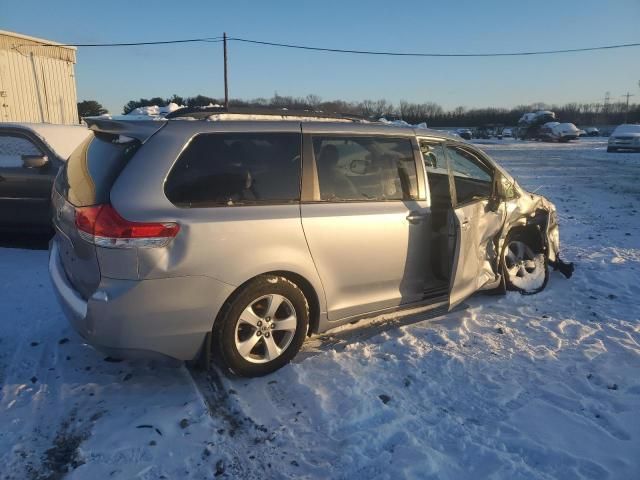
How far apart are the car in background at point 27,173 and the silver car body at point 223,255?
314cm

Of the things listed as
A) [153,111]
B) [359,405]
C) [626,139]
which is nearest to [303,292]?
[359,405]

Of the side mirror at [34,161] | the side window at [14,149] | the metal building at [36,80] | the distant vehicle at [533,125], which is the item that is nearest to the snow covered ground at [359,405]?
the side mirror at [34,161]

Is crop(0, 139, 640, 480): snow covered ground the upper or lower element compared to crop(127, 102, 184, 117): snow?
lower

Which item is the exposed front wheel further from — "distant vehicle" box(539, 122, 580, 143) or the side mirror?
"distant vehicle" box(539, 122, 580, 143)

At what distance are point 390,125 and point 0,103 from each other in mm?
17119

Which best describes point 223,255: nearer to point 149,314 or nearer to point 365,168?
point 149,314

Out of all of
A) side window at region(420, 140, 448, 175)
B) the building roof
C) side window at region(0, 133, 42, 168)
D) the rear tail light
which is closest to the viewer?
the rear tail light

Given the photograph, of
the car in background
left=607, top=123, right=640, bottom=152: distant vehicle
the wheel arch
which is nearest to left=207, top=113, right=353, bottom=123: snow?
the wheel arch

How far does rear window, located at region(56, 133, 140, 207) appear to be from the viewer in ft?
10.3

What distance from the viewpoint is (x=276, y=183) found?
3523 mm

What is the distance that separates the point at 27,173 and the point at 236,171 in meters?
4.48

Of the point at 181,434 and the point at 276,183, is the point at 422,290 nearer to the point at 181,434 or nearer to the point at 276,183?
the point at 276,183

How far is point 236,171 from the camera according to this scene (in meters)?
3.39

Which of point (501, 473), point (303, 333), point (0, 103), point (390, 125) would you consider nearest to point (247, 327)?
point (303, 333)
